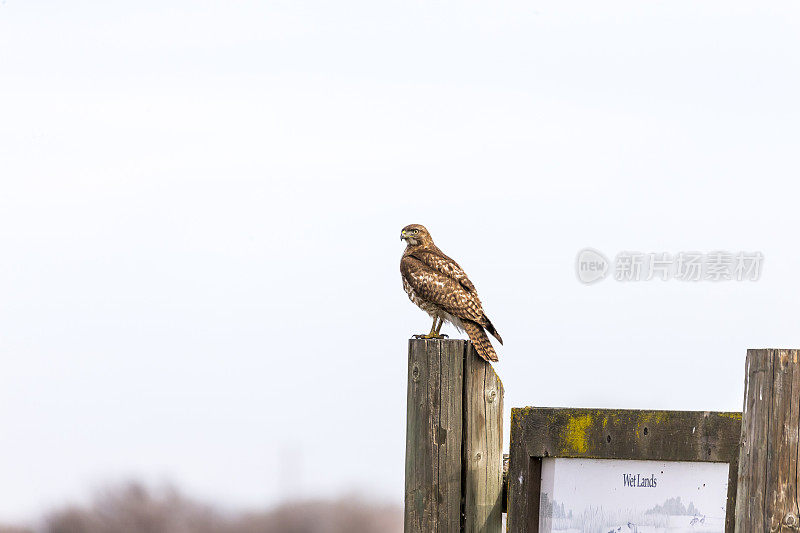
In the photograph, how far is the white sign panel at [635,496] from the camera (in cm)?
Answer: 446

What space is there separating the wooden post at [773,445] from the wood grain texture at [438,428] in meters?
1.34

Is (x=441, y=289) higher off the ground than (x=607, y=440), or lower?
higher

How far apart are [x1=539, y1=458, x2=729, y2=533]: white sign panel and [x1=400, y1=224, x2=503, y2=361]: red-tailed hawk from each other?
62.2 inches

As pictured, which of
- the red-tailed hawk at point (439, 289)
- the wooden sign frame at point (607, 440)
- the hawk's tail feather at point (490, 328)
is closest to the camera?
the wooden sign frame at point (607, 440)

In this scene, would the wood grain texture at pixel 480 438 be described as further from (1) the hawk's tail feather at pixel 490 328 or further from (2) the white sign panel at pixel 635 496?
(1) the hawk's tail feather at pixel 490 328

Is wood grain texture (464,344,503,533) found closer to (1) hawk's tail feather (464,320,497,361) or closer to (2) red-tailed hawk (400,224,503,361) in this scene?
(1) hawk's tail feather (464,320,497,361)

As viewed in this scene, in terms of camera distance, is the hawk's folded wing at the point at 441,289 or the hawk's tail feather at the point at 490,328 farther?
the hawk's folded wing at the point at 441,289

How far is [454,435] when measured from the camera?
4.71m

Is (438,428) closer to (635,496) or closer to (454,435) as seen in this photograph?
(454,435)

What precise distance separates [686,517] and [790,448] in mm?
777

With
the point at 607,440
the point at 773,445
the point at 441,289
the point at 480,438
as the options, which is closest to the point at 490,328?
the point at 441,289

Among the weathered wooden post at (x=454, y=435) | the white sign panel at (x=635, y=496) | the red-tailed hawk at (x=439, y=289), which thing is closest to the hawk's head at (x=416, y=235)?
the red-tailed hawk at (x=439, y=289)

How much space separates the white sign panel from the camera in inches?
176

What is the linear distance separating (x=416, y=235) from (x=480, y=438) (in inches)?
157
